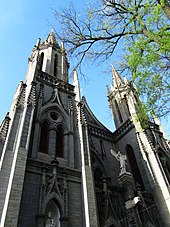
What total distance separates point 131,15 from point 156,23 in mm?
1422

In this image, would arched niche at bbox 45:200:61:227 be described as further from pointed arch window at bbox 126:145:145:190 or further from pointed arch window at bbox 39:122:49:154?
pointed arch window at bbox 126:145:145:190

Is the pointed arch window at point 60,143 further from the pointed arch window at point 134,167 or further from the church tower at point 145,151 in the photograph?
the pointed arch window at point 134,167

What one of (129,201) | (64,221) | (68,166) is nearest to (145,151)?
(129,201)

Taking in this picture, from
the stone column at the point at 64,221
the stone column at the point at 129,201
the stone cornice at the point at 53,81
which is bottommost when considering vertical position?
the stone column at the point at 64,221

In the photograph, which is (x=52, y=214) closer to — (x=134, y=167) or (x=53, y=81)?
(x=134, y=167)

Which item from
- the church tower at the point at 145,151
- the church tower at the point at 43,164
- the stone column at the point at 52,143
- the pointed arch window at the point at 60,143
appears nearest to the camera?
the church tower at the point at 43,164

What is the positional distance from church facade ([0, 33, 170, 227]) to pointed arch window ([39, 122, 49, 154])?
63mm

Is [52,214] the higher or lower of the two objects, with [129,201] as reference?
lower

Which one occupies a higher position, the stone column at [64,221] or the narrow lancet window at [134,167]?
the narrow lancet window at [134,167]

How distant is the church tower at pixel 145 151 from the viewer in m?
13.9

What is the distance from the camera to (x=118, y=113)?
24766 mm

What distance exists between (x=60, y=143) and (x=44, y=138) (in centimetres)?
113

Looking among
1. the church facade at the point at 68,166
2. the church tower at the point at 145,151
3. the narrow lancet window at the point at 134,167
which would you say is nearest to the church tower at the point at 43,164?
the church facade at the point at 68,166

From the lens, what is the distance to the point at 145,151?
16656 millimetres
